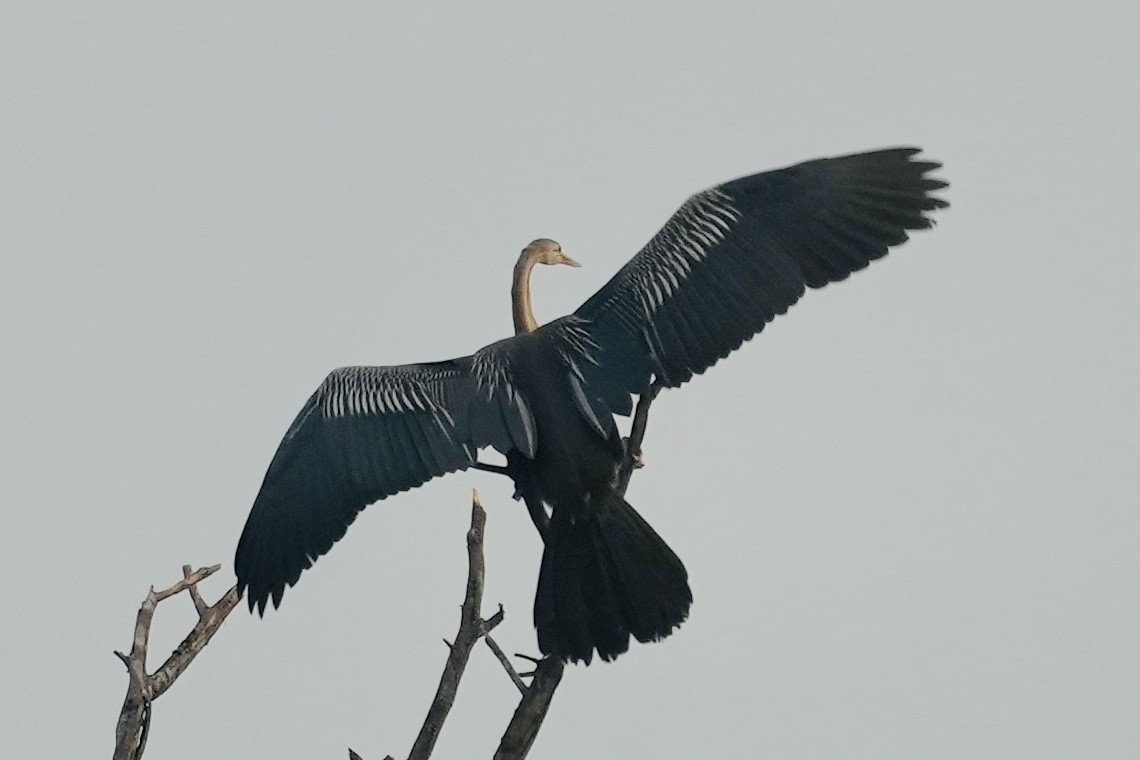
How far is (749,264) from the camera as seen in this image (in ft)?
21.1

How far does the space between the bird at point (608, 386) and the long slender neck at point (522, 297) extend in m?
0.69

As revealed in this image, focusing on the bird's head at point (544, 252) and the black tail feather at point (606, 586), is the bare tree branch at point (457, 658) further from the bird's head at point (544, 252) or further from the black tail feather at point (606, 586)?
the bird's head at point (544, 252)

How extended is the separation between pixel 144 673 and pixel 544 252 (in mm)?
2763

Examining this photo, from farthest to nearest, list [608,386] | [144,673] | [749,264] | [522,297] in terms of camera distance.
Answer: [522,297] → [749,264] → [608,386] → [144,673]

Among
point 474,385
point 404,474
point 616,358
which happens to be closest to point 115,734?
point 404,474

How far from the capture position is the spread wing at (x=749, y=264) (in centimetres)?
634

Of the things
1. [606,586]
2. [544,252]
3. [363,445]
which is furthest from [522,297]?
[606,586]

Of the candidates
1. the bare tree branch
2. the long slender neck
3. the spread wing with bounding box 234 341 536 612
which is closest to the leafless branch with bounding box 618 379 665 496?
the spread wing with bounding box 234 341 536 612

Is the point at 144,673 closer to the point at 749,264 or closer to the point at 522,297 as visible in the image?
the point at 522,297

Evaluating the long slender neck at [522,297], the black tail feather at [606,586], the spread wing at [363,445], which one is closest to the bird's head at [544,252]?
the long slender neck at [522,297]

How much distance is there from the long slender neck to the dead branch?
181 cm

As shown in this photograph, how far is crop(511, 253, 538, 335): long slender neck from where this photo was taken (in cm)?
729

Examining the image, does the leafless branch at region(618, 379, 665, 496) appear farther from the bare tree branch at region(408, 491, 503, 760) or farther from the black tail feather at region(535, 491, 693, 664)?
the bare tree branch at region(408, 491, 503, 760)

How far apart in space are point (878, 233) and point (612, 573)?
1653mm
